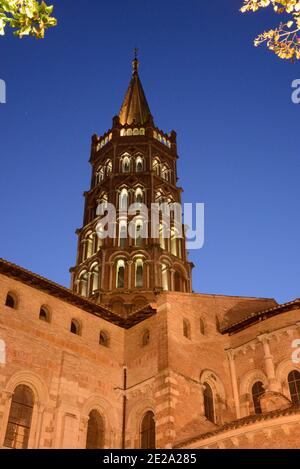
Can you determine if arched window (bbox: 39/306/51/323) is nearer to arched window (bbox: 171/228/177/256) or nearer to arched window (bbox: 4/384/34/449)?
arched window (bbox: 4/384/34/449)

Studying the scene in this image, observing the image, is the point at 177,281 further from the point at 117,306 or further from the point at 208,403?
the point at 208,403

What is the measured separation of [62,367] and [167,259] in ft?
69.5

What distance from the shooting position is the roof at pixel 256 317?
22.1 metres

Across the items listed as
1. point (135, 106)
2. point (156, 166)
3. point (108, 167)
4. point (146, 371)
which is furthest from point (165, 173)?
point (146, 371)

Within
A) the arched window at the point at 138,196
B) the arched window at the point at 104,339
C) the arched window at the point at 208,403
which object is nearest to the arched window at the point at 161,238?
the arched window at the point at 138,196

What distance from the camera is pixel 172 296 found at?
77.3 ft

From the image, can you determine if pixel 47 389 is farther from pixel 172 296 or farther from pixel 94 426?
pixel 172 296

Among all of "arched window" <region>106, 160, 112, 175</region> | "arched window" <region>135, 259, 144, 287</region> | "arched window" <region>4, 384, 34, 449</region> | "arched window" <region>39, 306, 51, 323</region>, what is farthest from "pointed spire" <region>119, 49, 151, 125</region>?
"arched window" <region>4, 384, 34, 449</region>

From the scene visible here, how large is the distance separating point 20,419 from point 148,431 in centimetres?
553

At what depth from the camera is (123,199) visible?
44781mm

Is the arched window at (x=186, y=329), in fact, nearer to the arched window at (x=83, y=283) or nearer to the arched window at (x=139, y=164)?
the arched window at (x=83, y=283)

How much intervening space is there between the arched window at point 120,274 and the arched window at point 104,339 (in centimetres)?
1513

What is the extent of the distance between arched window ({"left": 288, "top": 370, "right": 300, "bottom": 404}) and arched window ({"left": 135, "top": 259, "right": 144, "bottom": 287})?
758 inches
